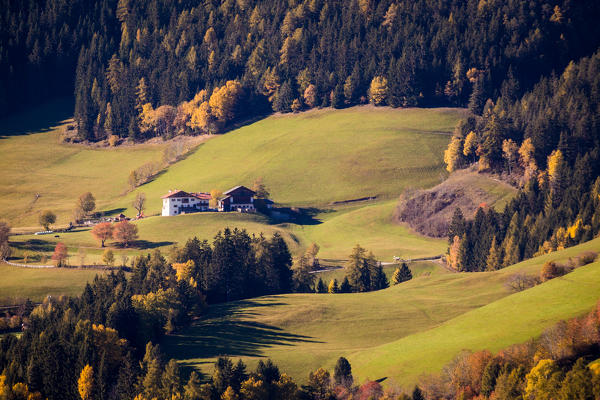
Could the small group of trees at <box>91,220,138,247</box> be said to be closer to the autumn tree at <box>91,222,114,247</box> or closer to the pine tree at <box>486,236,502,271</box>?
the autumn tree at <box>91,222,114,247</box>

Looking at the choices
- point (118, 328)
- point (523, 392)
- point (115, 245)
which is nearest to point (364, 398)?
point (523, 392)

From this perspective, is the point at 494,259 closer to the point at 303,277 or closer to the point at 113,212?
the point at 303,277

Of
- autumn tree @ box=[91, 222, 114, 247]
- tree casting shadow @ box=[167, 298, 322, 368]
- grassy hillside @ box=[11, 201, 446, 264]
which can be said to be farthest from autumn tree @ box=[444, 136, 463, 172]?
tree casting shadow @ box=[167, 298, 322, 368]

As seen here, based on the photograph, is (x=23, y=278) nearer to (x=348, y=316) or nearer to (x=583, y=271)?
(x=348, y=316)

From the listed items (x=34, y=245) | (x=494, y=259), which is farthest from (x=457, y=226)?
(x=34, y=245)

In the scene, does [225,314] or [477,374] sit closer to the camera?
[477,374]

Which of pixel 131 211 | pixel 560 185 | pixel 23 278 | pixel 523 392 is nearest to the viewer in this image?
pixel 523 392

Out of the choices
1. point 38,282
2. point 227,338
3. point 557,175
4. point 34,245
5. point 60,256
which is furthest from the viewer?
point 557,175

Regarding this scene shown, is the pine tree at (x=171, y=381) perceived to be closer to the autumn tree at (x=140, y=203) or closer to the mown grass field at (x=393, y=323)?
the mown grass field at (x=393, y=323)
